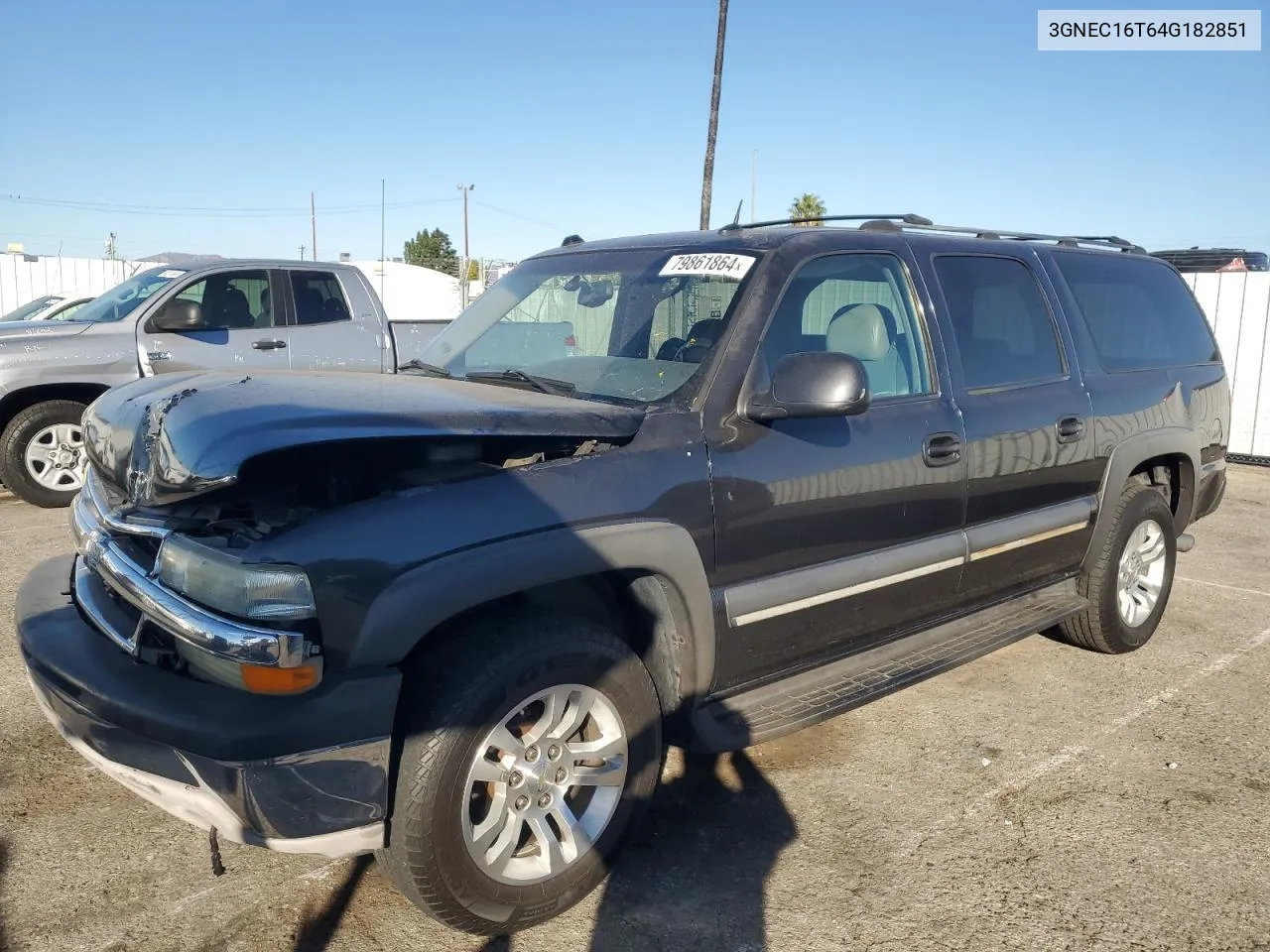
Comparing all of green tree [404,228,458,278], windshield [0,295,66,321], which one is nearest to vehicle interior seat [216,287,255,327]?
windshield [0,295,66,321]

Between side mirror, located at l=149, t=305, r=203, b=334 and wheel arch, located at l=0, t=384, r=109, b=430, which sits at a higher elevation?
side mirror, located at l=149, t=305, r=203, b=334

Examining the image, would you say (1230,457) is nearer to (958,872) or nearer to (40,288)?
(958,872)

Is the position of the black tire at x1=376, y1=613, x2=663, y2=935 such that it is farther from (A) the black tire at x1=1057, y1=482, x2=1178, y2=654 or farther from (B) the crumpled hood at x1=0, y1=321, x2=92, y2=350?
(B) the crumpled hood at x1=0, y1=321, x2=92, y2=350

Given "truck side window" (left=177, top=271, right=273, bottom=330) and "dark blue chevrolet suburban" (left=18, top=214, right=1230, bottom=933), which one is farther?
"truck side window" (left=177, top=271, right=273, bottom=330)

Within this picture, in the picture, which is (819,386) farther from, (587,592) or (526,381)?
(526,381)

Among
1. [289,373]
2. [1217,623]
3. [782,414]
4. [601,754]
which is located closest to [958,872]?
[601,754]

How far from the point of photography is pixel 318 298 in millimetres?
8188

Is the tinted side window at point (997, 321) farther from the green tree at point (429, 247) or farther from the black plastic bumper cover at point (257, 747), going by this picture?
the green tree at point (429, 247)

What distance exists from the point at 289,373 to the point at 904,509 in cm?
212

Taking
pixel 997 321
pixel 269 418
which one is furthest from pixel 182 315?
pixel 997 321

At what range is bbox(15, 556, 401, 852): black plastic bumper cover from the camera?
7.08 ft

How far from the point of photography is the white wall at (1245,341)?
1055 centimetres

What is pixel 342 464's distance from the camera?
254 centimetres

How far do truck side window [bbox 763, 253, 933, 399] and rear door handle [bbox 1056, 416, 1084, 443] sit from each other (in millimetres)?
831
